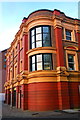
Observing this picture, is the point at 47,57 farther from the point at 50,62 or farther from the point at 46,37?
the point at 46,37

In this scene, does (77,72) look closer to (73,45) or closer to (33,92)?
(73,45)

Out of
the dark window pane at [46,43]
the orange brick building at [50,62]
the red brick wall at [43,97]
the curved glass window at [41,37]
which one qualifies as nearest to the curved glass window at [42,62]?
the orange brick building at [50,62]

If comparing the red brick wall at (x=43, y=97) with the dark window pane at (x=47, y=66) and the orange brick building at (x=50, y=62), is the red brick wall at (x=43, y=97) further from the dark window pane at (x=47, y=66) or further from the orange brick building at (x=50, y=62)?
the dark window pane at (x=47, y=66)

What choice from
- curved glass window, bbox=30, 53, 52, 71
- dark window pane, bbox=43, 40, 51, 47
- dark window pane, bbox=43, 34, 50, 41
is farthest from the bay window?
dark window pane, bbox=43, 34, 50, 41

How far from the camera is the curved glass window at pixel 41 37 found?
17.8 meters

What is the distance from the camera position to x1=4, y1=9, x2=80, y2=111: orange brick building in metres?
15.9

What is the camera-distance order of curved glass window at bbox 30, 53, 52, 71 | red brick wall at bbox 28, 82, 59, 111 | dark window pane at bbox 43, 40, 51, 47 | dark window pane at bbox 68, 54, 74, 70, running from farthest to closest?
dark window pane at bbox 68, 54, 74, 70, dark window pane at bbox 43, 40, 51, 47, curved glass window at bbox 30, 53, 52, 71, red brick wall at bbox 28, 82, 59, 111

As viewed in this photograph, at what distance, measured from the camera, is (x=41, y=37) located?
18.0 meters

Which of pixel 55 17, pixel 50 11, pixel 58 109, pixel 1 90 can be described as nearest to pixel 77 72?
pixel 58 109

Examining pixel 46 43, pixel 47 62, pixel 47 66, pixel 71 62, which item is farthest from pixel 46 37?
pixel 71 62

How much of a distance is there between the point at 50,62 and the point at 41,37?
147 inches

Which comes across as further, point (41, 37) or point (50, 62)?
point (41, 37)

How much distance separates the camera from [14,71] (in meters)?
25.5

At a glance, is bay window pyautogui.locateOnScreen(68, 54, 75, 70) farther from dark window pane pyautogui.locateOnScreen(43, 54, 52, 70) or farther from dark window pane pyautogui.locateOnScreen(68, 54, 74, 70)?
dark window pane pyautogui.locateOnScreen(43, 54, 52, 70)
